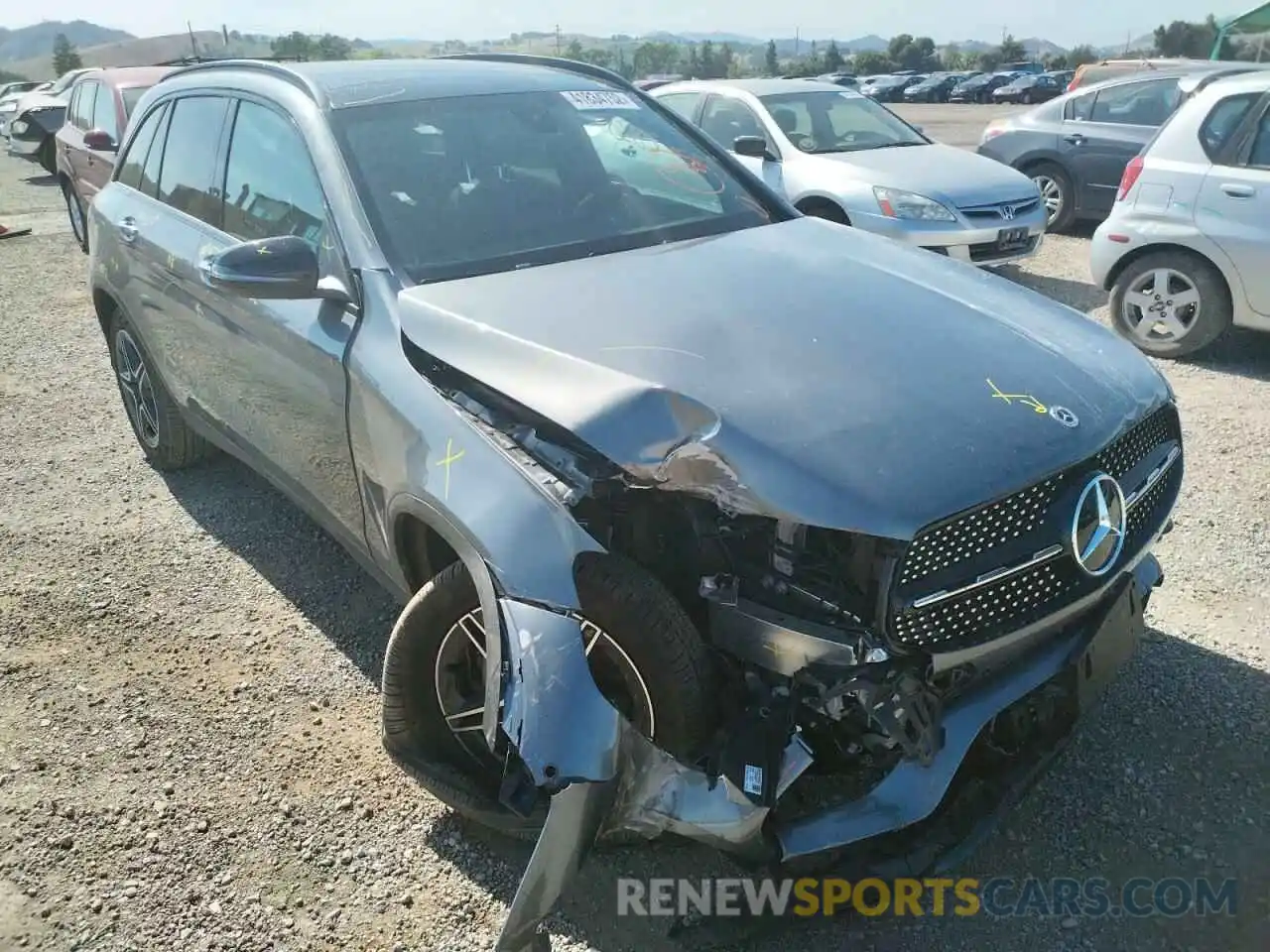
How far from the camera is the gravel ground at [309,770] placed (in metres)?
2.47

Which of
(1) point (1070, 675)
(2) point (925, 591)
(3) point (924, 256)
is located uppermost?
(3) point (924, 256)

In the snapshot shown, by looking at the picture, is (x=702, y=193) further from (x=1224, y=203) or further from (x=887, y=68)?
(x=887, y=68)

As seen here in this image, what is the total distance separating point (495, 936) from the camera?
2443 millimetres

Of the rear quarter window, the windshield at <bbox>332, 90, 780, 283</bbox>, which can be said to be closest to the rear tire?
the windshield at <bbox>332, 90, 780, 283</bbox>

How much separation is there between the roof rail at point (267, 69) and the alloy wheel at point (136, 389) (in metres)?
1.28

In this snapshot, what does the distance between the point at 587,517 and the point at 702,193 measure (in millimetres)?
1832

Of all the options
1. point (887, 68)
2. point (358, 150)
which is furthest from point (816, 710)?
point (887, 68)

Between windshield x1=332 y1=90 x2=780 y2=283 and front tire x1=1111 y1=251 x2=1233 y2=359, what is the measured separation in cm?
357

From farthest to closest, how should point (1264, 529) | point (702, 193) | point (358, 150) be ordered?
point (1264, 529), point (702, 193), point (358, 150)

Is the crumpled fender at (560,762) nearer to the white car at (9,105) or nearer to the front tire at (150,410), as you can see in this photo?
the front tire at (150,410)

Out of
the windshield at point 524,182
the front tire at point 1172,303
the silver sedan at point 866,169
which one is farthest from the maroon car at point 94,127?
the front tire at point 1172,303

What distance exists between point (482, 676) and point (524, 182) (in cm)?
164

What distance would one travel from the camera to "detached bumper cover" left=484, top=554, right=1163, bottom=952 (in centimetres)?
207

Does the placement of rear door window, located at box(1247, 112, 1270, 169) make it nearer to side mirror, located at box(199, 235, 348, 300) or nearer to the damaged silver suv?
the damaged silver suv
